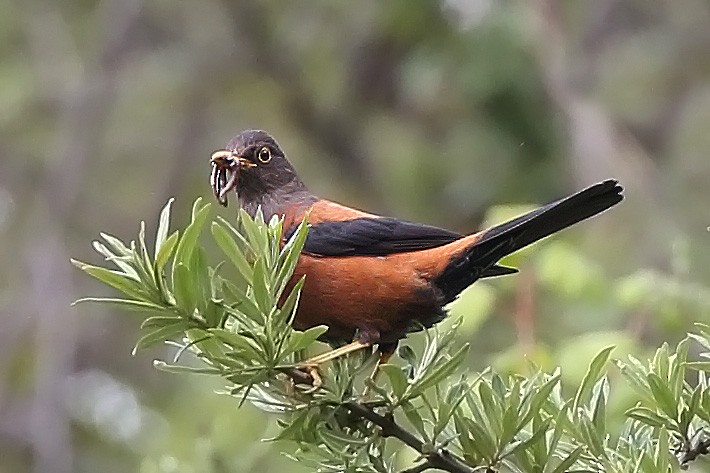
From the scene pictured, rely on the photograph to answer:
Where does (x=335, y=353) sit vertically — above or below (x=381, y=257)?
below

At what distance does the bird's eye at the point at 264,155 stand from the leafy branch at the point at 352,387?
2.60 ft

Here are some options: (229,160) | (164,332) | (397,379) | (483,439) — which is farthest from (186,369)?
(229,160)

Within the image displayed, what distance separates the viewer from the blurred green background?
498 cm

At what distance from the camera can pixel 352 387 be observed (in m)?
1.58

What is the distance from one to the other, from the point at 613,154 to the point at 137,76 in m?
3.21

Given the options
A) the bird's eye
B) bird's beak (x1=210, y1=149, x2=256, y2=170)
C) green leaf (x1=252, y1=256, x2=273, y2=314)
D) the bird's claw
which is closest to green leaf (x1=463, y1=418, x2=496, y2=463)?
the bird's claw

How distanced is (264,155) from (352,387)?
968 mm

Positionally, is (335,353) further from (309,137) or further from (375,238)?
(309,137)

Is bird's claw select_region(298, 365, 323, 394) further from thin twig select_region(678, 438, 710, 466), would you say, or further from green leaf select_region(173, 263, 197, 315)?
thin twig select_region(678, 438, 710, 466)

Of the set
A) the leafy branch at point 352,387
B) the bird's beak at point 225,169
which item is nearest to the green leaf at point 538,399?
the leafy branch at point 352,387

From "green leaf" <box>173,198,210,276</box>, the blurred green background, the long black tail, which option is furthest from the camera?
the blurred green background

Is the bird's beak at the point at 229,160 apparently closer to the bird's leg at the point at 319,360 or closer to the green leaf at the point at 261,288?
the bird's leg at the point at 319,360

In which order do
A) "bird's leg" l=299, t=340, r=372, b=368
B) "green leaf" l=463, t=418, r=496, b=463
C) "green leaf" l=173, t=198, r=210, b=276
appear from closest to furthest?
"green leaf" l=173, t=198, r=210, b=276 → "green leaf" l=463, t=418, r=496, b=463 → "bird's leg" l=299, t=340, r=372, b=368

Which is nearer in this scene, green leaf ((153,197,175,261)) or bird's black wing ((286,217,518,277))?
green leaf ((153,197,175,261))
